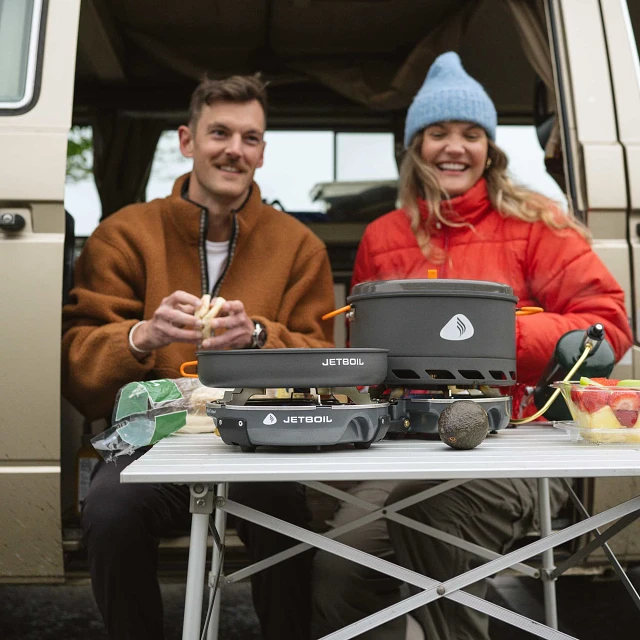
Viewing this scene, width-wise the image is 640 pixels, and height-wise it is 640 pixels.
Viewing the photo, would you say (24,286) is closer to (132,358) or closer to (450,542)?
(132,358)

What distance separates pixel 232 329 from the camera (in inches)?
88.9

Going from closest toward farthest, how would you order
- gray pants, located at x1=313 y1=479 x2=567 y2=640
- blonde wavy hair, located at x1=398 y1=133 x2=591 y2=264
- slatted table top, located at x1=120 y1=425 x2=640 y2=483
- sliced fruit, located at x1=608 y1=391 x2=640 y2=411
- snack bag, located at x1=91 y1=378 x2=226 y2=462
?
slatted table top, located at x1=120 y1=425 x2=640 y2=483, sliced fruit, located at x1=608 y1=391 x2=640 y2=411, snack bag, located at x1=91 y1=378 x2=226 y2=462, gray pants, located at x1=313 y1=479 x2=567 y2=640, blonde wavy hair, located at x1=398 y1=133 x2=591 y2=264

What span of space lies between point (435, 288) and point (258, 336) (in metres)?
0.85

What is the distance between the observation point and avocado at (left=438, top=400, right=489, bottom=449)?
4.98 feet

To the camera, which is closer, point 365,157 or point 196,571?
point 196,571

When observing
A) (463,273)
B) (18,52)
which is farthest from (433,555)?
(18,52)

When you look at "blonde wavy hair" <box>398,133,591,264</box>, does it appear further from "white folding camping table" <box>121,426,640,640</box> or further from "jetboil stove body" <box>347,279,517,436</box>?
"white folding camping table" <box>121,426,640,640</box>

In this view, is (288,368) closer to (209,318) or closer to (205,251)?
(209,318)

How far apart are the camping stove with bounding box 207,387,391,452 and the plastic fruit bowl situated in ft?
1.27

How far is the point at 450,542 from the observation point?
192 centimetres

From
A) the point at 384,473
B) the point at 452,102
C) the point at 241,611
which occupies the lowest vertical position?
the point at 241,611

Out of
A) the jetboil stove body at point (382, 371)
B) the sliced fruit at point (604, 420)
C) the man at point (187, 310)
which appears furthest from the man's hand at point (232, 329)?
the sliced fruit at point (604, 420)

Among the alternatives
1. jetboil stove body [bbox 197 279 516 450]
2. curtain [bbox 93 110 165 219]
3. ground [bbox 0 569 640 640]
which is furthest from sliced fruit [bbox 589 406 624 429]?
curtain [bbox 93 110 165 219]

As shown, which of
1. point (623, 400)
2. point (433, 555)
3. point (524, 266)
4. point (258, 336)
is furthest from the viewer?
point (524, 266)
